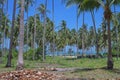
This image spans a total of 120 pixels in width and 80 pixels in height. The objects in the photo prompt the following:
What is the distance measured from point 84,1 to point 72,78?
6.96 meters

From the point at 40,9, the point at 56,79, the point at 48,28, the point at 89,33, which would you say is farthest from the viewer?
the point at 89,33

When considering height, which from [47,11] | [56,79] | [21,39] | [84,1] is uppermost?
[47,11]

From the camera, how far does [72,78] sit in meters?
17.2

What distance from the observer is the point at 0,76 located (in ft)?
60.0

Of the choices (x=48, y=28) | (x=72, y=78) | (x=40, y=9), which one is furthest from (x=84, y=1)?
(x=48, y=28)

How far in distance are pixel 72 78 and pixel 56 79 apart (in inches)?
34.7

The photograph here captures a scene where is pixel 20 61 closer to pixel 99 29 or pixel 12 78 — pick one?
pixel 12 78

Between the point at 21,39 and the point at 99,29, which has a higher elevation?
the point at 99,29

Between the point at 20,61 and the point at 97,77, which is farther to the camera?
the point at 20,61

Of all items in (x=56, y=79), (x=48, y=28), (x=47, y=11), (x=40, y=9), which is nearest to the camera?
(x=56, y=79)

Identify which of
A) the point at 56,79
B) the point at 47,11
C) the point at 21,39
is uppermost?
the point at 47,11

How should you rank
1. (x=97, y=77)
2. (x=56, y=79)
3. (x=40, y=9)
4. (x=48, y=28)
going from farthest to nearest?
(x=48, y=28) < (x=40, y=9) < (x=97, y=77) < (x=56, y=79)

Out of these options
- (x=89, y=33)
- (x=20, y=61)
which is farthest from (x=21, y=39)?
(x=89, y=33)

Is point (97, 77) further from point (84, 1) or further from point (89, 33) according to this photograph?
point (89, 33)
